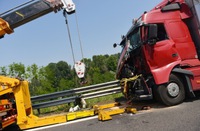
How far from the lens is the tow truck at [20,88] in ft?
19.8

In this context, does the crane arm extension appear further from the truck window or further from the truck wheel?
the truck wheel

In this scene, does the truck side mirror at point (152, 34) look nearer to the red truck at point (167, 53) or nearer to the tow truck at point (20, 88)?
the red truck at point (167, 53)

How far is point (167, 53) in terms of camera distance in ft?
21.2

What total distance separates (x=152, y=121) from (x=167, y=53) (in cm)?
223

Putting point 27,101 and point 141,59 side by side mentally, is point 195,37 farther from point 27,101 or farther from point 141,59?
point 27,101

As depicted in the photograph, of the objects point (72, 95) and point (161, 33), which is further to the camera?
point (72, 95)

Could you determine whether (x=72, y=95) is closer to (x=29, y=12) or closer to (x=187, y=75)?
(x=29, y=12)

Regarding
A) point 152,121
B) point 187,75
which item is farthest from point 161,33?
point 152,121

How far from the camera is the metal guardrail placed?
8.16 m

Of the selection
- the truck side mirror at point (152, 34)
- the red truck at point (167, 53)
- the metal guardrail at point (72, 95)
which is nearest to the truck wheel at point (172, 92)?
the red truck at point (167, 53)

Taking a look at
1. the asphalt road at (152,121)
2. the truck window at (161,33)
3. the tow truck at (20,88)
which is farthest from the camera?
the truck window at (161,33)

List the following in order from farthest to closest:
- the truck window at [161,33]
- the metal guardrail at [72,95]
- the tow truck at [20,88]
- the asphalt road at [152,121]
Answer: the metal guardrail at [72,95]
the truck window at [161,33]
the tow truck at [20,88]
the asphalt road at [152,121]

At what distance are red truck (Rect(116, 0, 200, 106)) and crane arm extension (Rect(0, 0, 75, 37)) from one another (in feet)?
7.53

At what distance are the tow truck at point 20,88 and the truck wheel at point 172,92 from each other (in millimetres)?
2767
